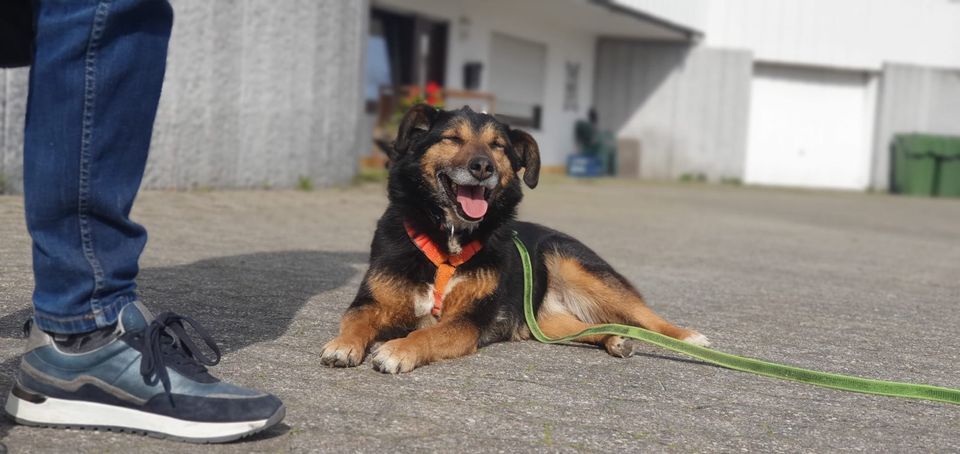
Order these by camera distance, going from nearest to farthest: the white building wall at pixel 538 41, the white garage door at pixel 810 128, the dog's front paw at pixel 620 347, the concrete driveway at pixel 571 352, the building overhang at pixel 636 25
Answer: the concrete driveway at pixel 571 352 < the dog's front paw at pixel 620 347 < the white building wall at pixel 538 41 < the building overhang at pixel 636 25 < the white garage door at pixel 810 128

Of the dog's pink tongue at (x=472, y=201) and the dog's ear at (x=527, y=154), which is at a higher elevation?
the dog's ear at (x=527, y=154)

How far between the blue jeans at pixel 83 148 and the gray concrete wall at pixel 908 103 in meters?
27.7

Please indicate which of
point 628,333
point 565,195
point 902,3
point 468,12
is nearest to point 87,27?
point 628,333

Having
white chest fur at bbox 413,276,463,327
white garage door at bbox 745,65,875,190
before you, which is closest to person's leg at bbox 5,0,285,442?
white chest fur at bbox 413,276,463,327

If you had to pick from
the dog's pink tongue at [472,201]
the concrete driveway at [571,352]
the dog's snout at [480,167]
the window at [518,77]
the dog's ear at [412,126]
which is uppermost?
the window at [518,77]

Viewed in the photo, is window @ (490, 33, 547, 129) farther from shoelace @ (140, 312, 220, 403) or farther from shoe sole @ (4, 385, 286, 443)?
shoe sole @ (4, 385, 286, 443)

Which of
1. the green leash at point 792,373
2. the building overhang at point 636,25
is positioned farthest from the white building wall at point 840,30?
the green leash at point 792,373

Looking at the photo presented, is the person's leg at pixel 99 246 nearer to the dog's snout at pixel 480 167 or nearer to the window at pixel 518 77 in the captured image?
the dog's snout at pixel 480 167

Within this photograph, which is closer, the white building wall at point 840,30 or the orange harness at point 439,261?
the orange harness at point 439,261

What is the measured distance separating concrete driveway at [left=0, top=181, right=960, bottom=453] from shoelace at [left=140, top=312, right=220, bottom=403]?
0.17 meters

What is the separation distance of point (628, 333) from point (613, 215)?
931 centimetres

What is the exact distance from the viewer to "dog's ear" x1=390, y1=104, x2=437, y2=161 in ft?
14.4

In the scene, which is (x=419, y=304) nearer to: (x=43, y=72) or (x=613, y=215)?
(x=43, y=72)

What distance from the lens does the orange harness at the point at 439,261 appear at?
4.09m
